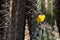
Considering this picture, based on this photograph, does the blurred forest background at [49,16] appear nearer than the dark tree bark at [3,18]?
Yes

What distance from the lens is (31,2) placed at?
518 centimetres

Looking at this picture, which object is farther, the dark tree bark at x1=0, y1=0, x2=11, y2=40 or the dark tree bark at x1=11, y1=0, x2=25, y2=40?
the dark tree bark at x1=0, y1=0, x2=11, y2=40

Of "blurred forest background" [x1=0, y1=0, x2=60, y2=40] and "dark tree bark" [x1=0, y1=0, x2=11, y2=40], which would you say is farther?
"dark tree bark" [x1=0, y1=0, x2=11, y2=40]

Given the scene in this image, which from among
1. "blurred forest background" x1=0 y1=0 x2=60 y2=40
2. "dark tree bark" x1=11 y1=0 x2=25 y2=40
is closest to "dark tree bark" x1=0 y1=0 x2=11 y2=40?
"blurred forest background" x1=0 y1=0 x2=60 y2=40

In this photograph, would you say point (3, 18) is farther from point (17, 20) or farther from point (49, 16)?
point (49, 16)

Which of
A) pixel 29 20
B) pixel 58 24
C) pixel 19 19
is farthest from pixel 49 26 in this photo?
pixel 29 20

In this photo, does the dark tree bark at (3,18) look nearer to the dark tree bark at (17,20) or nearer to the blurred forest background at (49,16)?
the blurred forest background at (49,16)

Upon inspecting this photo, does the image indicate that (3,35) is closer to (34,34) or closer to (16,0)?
(34,34)

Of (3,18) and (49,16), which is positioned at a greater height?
(49,16)

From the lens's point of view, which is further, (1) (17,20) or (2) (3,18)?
(2) (3,18)

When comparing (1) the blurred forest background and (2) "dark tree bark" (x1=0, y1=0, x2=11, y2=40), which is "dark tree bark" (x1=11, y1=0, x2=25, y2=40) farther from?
(2) "dark tree bark" (x1=0, y1=0, x2=11, y2=40)

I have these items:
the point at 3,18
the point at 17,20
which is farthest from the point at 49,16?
the point at 3,18

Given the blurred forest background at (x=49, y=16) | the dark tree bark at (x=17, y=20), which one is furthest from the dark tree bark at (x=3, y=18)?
the dark tree bark at (x=17, y=20)

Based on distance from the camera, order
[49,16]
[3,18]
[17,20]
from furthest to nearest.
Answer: [3,18], [49,16], [17,20]
